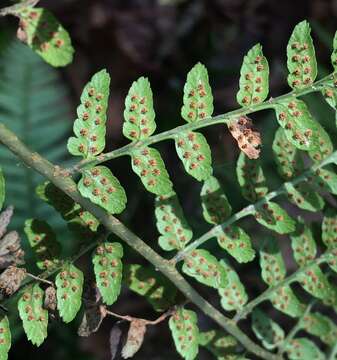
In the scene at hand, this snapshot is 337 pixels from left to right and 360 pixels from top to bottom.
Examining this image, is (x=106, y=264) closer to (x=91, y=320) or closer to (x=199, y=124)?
(x=91, y=320)

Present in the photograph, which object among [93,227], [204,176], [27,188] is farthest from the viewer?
[27,188]

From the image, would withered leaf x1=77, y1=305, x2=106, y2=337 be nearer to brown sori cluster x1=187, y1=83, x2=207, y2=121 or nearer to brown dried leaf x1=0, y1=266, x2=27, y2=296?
brown dried leaf x1=0, y1=266, x2=27, y2=296

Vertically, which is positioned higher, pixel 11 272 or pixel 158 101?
pixel 158 101

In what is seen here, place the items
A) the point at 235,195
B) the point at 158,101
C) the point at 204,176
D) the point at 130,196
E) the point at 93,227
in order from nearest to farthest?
the point at 204,176 < the point at 93,227 < the point at 235,195 < the point at 130,196 < the point at 158,101

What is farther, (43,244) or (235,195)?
(235,195)

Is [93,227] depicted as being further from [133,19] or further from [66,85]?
[133,19]

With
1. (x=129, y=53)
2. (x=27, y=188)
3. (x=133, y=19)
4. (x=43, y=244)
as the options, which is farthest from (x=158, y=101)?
(x=43, y=244)
